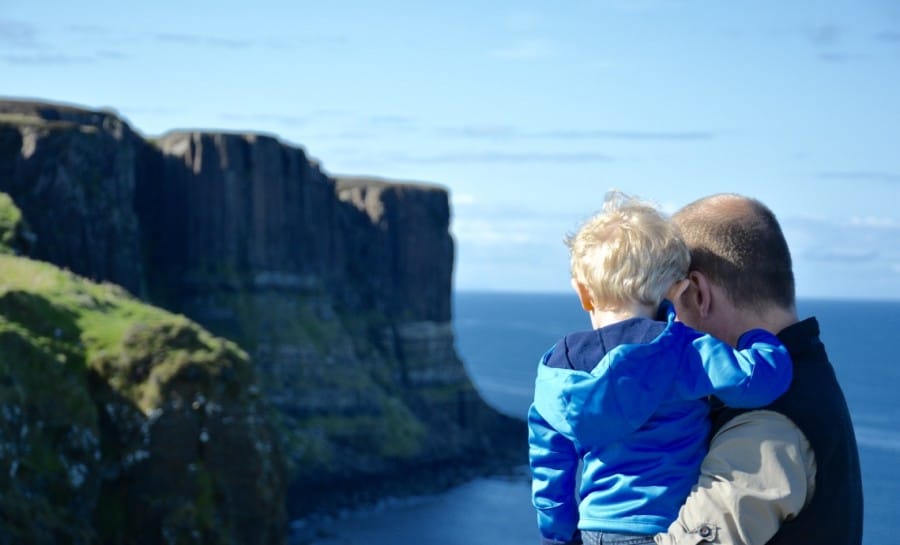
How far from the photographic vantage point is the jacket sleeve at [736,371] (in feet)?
17.7

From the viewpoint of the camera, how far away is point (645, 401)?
554 centimetres

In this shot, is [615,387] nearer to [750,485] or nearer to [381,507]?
[750,485]

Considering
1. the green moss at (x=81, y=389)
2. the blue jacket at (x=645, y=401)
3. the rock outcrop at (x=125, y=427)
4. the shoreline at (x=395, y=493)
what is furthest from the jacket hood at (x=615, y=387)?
the shoreline at (x=395, y=493)

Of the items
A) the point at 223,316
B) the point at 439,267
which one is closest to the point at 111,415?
the point at 223,316

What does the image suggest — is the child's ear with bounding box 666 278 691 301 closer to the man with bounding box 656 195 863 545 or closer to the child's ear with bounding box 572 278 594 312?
the man with bounding box 656 195 863 545

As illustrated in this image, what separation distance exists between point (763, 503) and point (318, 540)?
70.4 m

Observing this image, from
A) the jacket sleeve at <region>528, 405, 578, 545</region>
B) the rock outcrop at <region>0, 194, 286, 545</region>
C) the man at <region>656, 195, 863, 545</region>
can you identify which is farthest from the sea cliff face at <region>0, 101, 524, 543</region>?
the man at <region>656, 195, 863, 545</region>

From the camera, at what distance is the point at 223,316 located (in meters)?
102

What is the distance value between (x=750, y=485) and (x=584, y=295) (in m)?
1.30

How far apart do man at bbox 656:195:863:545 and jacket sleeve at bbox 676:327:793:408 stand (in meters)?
0.13

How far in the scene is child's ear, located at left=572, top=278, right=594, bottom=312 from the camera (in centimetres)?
610

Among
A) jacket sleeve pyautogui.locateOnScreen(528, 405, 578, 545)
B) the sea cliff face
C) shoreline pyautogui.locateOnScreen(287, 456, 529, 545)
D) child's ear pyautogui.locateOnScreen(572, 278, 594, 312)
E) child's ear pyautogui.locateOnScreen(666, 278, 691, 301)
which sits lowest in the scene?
shoreline pyautogui.locateOnScreen(287, 456, 529, 545)

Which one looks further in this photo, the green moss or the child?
the green moss

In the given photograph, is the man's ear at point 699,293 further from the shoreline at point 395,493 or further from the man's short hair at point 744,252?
the shoreline at point 395,493
